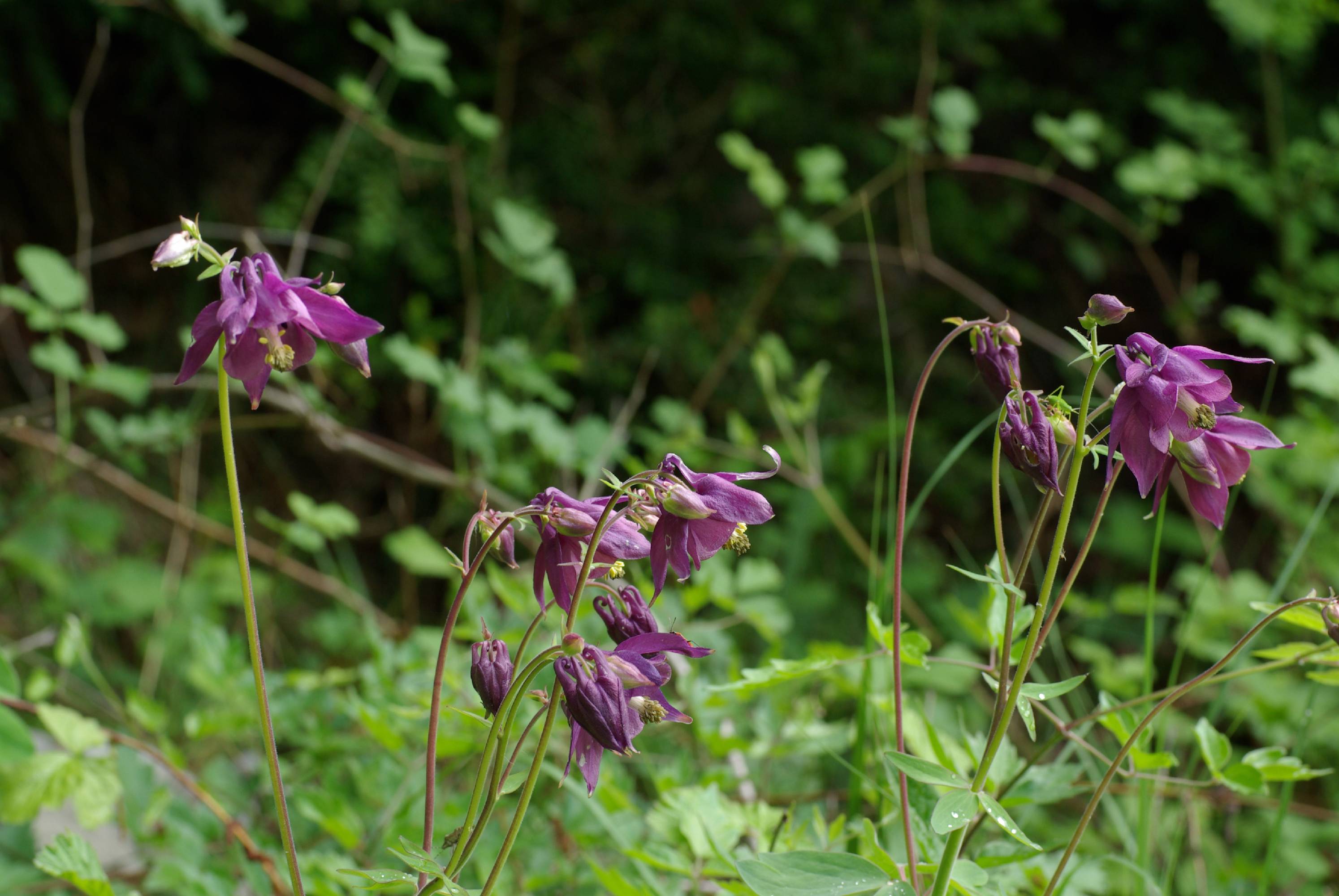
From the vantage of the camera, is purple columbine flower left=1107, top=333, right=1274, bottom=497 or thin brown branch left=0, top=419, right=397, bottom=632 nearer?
purple columbine flower left=1107, top=333, right=1274, bottom=497

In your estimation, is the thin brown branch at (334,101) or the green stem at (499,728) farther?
the thin brown branch at (334,101)

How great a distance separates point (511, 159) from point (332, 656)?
179 cm

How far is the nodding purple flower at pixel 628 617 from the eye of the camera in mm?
945

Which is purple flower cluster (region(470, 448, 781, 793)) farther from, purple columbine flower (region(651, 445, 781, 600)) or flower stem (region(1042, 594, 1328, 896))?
flower stem (region(1042, 594, 1328, 896))

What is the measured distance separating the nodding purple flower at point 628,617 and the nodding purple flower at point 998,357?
39 centimetres

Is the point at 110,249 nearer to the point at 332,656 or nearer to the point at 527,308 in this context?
the point at 527,308

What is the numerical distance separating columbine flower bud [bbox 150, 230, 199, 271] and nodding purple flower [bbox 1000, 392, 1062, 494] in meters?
0.72

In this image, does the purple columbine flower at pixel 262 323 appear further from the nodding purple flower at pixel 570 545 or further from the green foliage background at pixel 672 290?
the green foliage background at pixel 672 290

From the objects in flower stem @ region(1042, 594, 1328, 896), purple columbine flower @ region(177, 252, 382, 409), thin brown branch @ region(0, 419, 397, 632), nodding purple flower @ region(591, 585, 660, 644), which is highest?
purple columbine flower @ region(177, 252, 382, 409)

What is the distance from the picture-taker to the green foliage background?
2.55 metres

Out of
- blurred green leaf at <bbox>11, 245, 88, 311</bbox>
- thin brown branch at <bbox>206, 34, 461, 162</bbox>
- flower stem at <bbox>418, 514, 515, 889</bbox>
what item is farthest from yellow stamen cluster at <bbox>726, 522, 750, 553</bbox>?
thin brown branch at <bbox>206, 34, 461, 162</bbox>

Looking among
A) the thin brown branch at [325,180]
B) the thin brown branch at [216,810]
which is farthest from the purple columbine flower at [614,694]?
the thin brown branch at [325,180]

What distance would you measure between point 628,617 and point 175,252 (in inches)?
19.5

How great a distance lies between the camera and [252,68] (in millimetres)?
3598
